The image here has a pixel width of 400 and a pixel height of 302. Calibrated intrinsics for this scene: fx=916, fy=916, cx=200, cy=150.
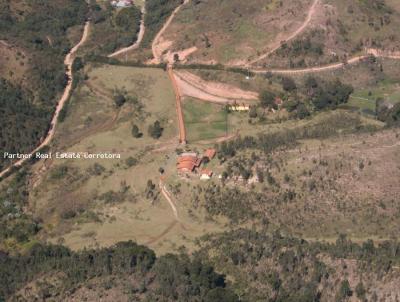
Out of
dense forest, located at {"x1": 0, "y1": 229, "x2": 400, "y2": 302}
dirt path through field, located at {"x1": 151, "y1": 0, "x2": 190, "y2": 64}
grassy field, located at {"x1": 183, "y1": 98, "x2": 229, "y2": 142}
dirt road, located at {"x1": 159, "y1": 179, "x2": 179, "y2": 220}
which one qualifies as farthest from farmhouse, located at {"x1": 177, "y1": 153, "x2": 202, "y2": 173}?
dirt path through field, located at {"x1": 151, "y1": 0, "x2": 190, "y2": 64}

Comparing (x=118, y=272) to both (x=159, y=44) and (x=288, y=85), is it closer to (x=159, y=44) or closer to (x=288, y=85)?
(x=288, y=85)

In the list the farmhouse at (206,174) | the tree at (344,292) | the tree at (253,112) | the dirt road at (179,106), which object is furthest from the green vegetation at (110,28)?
the tree at (344,292)

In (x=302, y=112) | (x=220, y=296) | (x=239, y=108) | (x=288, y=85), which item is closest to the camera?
(x=220, y=296)

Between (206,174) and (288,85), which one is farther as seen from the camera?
(288,85)

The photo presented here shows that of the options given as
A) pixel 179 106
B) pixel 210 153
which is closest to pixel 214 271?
pixel 210 153

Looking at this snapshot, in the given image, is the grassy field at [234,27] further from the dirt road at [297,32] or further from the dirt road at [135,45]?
the dirt road at [135,45]

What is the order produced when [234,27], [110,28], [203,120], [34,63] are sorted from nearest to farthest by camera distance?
[203,120]
[34,63]
[234,27]
[110,28]
